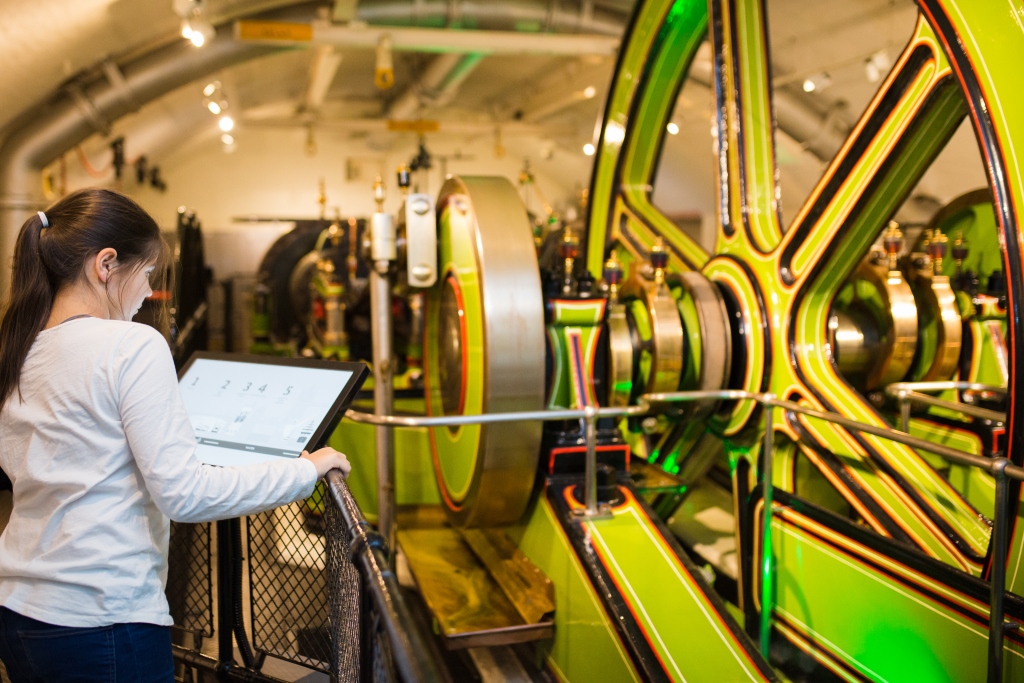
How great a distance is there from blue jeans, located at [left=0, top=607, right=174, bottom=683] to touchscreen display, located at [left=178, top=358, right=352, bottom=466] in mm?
364

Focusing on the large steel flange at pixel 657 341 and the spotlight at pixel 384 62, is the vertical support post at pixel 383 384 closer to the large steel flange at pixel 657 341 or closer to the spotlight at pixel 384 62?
the large steel flange at pixel 657 341

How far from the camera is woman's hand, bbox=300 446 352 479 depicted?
1323 millimetres

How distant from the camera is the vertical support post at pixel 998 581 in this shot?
65.6 inches

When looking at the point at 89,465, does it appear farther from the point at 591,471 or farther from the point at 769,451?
the point at 769,451

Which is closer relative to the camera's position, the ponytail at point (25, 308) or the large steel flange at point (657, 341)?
the ponytail at point (25, 308)

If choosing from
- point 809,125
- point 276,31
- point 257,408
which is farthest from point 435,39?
point 257,408

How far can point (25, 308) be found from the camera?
1.20 metres

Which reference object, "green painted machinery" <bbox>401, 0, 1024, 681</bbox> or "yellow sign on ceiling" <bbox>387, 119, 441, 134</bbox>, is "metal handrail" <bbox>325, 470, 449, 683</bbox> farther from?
"yellow sign on ceiling" <bbox>387, 119, 441, 134</bbox>

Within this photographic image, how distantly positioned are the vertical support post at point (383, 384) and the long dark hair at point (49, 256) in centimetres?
188

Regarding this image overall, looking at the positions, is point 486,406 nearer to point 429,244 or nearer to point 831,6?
→ point 429,244

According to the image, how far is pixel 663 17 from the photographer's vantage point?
3.66m

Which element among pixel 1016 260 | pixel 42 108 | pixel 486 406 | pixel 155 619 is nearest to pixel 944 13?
pixel 1016 260

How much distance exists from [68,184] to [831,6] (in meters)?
7.24

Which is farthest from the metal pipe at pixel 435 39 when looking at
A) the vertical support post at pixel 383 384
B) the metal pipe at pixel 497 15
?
the vertical support post at pixel 383 384
